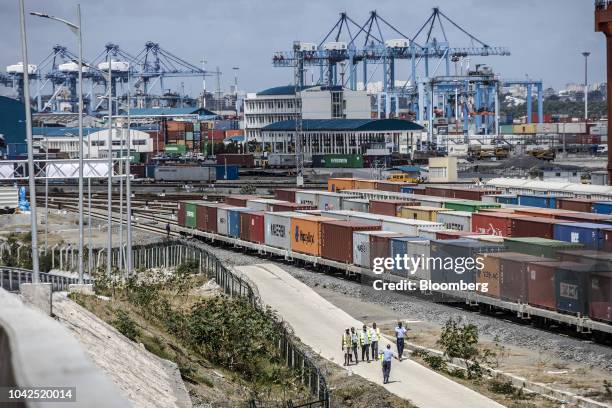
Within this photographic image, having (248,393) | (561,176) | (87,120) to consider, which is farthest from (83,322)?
(87,120)

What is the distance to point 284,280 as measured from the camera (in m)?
44.8

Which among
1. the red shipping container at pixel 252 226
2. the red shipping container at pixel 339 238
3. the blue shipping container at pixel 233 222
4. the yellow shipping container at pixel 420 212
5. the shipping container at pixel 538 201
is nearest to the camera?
the red shipping container at pixel 339 238

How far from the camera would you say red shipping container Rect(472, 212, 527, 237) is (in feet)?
142

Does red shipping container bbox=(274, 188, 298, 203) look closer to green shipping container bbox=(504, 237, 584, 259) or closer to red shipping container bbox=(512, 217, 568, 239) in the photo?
red shipping container bbox=(512, 217, 568, 239)

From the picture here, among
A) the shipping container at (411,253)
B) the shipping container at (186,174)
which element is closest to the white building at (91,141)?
the shipping container at (186,174)

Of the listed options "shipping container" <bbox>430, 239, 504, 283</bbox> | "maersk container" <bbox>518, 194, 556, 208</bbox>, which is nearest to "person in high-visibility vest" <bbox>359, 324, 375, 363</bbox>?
"shipping container" <bbox>430, 239, 504, 283</bbox>

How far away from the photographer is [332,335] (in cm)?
3153

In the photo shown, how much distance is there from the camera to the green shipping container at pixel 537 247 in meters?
33.7

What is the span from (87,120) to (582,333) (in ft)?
570

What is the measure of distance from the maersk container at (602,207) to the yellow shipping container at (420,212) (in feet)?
23.3

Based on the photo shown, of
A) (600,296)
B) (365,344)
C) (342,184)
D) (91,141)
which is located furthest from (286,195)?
(91,141)

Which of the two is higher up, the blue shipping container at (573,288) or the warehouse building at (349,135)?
the warehouse building at (349,135)

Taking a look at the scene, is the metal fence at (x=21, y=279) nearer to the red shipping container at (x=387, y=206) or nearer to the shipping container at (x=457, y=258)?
the shipping container at (x=457, y=258)

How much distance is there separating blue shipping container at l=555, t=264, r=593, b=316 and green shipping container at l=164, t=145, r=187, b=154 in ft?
489
